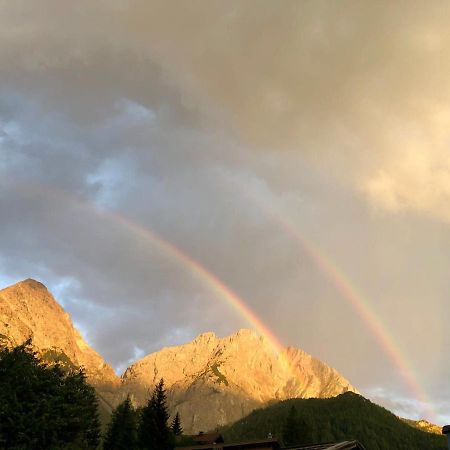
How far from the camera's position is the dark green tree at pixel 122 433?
87688 millimetres

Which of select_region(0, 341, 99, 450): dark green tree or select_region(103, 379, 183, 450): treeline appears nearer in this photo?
select_region(0, 341, 99, 450): dark green tree

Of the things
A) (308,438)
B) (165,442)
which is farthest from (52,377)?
(308,438)

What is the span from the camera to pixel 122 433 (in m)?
92.0

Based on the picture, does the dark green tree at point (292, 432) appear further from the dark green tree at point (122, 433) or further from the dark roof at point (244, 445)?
the dark roof at point (244, 445)

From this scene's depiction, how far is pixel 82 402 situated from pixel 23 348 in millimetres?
13373

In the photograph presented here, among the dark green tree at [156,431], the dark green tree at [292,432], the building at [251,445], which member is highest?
the dark green tree at [292,432]

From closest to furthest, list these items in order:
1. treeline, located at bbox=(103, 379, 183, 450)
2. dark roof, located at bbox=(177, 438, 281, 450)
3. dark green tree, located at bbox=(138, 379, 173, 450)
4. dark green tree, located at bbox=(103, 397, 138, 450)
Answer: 1. dark roof, located at bbox=(177, 438, 281, 450)
2. dark green tree, located at bbox=(138, 379, 173, 450)
3. treeline, located at bbox=(103, 379, 183, 450)
4. dark green tree, located at bbox=(103, 397, 138, 450)

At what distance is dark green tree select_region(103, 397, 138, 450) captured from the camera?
3452 inches

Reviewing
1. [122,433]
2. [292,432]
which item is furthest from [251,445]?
[292,432]

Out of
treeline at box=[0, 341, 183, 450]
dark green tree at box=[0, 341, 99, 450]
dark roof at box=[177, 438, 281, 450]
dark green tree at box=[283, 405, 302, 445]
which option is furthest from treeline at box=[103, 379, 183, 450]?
dark green tree at box=[283, 405, 302, 445]

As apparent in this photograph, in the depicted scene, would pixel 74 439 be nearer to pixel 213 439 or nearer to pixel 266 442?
pixel 266 442

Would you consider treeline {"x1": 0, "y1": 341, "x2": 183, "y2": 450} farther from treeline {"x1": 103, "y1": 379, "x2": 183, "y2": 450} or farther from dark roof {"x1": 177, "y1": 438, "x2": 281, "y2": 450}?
treeline {"x1": 103, "y1": 379, "x2": 183, "y2": 450}

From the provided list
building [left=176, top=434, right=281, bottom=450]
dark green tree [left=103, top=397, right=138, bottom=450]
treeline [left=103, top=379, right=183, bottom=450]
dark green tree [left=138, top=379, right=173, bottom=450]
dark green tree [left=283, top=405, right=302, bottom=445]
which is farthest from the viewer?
dark green tree [left=283, top=405, right=302, bottom=445]

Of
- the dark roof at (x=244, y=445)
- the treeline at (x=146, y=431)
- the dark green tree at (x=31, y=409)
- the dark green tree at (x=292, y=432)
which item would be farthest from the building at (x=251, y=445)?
the dark green tree at (x=292, y=432)
